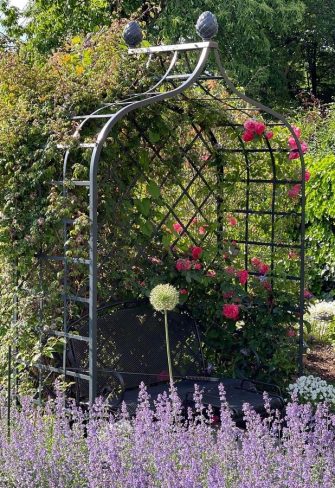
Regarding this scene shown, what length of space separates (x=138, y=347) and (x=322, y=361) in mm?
2189

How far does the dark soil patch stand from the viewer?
6562mm

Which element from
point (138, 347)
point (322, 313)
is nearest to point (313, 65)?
point (322, 313)

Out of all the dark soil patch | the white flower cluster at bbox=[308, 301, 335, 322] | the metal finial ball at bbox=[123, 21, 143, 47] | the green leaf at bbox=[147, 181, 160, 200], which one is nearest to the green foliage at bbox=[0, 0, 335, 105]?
the metal finial ball at bbox=[123, 21, 143, 47]

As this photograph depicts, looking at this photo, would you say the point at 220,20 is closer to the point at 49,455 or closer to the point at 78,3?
the point at 78,3

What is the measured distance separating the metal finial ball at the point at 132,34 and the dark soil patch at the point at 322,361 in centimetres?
301

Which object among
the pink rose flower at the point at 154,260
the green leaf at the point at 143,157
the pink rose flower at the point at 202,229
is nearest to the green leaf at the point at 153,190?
the green leaf at the point at 143,157

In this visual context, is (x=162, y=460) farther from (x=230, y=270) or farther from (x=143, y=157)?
(x=230, y=270)

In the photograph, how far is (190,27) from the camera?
51.3 ft

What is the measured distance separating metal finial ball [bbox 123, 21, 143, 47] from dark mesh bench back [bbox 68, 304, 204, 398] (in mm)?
1593

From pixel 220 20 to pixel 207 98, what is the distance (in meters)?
11.4

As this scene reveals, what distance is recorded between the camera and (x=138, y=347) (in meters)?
5.27

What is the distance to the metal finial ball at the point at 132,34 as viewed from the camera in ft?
15.7

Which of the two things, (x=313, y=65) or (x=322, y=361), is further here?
(x=313, y=65)

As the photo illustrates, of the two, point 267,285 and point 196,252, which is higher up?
point 196,252
